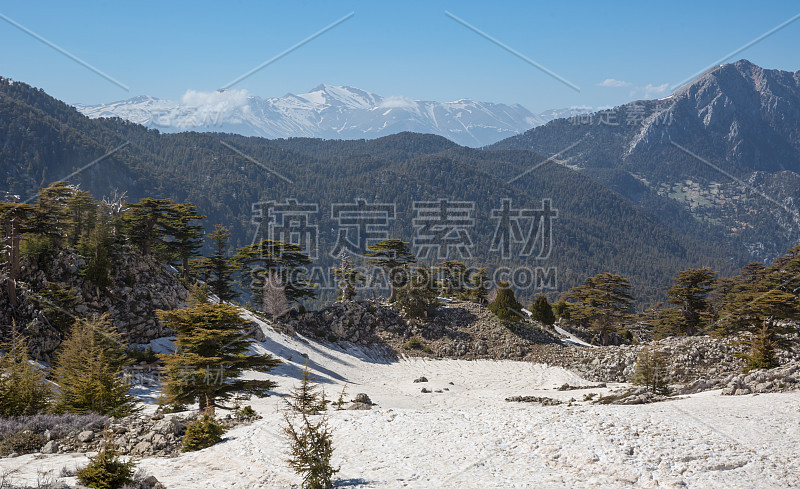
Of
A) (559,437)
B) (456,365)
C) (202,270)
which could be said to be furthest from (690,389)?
(202,270)

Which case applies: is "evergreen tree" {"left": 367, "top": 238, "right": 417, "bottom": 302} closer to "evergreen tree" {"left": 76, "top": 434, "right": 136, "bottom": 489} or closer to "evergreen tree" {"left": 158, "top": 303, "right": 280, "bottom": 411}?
"evergreen tree" {"left": 158, "top": 303, "right": 280, "bottom": 411}

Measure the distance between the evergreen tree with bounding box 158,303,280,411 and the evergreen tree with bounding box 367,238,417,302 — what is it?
36.7 m

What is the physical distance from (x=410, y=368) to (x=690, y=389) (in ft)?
80.2

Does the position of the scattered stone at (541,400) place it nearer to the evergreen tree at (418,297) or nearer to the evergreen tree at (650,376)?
the evergreen tree at (650,376)

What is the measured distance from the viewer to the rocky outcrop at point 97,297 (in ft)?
97.6

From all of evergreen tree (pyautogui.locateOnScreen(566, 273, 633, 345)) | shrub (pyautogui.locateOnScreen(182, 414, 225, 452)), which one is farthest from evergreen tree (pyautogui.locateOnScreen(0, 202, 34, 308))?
evergreen tree (pyautogui.locateOnScreen(566, 273, 633, 345))

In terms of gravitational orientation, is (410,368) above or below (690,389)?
below

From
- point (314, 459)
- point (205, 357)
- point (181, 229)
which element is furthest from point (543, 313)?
point (314, 459)

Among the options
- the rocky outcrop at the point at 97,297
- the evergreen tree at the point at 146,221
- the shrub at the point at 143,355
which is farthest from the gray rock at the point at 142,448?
the evergreen tree at the point at 146,221

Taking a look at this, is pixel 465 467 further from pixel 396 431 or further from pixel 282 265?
pixel 282 265

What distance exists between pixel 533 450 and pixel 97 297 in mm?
32401

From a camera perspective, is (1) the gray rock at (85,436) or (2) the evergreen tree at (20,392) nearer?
(1) the gray rock at (85,436)

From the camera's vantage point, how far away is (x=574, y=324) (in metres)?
76.4

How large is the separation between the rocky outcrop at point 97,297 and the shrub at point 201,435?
1552 centimetres
